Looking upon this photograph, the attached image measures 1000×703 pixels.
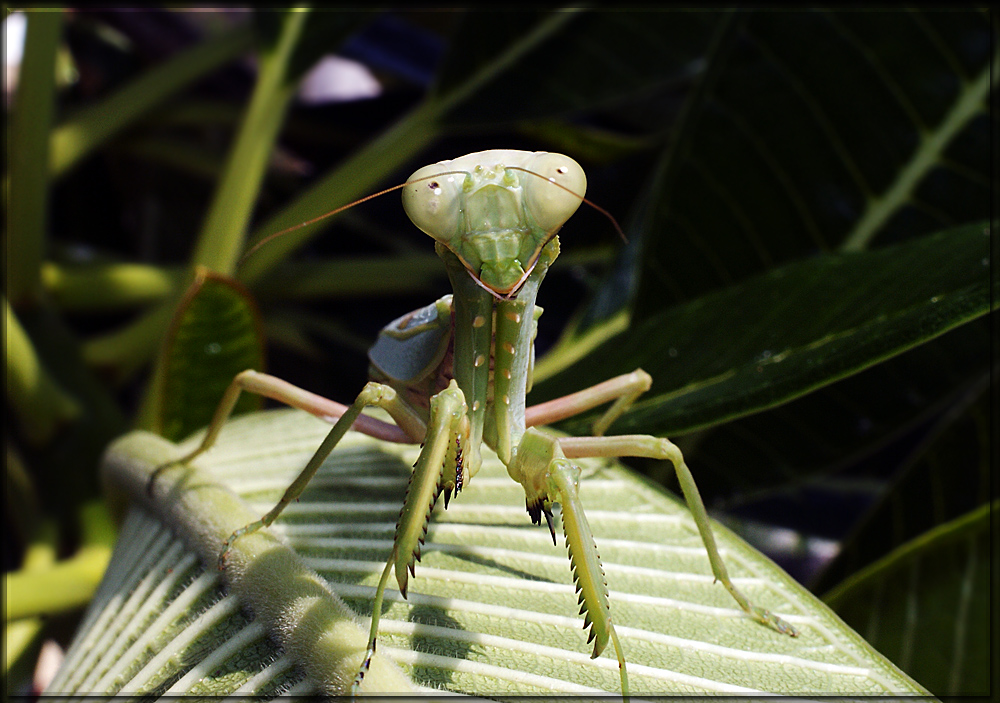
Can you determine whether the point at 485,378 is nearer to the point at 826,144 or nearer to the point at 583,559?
the point at 583,559

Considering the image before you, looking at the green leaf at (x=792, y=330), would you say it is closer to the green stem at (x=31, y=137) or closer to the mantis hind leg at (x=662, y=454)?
the mantis hind leg at (x=662, y=454)

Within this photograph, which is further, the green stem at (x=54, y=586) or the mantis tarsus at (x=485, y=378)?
the green stem at (x=54, y=586)

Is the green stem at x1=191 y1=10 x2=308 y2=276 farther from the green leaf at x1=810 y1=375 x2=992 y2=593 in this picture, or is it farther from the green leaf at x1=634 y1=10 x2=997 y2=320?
the green leaf at x1=810 y1=375 x2=992 y2=593

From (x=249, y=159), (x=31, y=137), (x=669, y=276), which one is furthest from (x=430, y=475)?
(x=31, y=137)

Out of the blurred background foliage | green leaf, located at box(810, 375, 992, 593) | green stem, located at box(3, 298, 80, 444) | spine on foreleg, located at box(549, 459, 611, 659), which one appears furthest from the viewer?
green stem, located at box(3, 298, 80, 444)

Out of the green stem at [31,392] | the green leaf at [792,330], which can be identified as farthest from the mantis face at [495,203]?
the green stem at [31,392]

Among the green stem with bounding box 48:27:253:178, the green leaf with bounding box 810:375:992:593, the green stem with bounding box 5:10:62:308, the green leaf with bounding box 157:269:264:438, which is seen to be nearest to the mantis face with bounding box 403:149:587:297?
the green leaf with bounding box 157:269:264:438

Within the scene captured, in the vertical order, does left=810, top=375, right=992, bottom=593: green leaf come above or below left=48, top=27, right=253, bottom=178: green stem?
below
